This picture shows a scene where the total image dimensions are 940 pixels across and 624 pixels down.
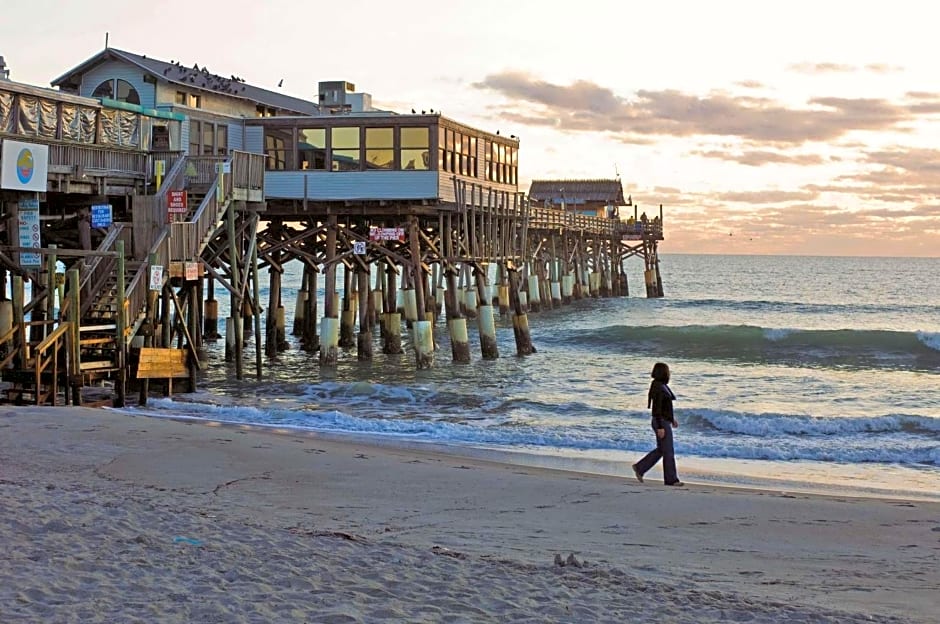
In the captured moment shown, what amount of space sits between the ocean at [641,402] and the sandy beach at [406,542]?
3448mm

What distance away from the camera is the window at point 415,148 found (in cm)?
2997

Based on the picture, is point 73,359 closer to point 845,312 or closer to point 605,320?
point 605,320

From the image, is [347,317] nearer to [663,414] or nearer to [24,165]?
[24,165]

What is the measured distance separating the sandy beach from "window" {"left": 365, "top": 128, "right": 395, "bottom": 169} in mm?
16032

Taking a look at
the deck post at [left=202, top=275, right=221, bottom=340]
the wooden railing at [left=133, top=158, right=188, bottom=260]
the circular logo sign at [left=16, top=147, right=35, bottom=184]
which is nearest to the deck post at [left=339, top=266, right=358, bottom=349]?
the deck post at [left=202, top=275, right=221, bottom=340]

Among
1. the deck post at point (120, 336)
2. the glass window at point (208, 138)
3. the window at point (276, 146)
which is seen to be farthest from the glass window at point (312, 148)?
the deck post at point (120, 336)

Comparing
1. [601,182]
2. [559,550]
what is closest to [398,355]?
[559,550]

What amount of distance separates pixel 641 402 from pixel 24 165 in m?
14.4

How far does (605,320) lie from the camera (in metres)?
55.1

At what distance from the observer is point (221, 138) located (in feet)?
99.1

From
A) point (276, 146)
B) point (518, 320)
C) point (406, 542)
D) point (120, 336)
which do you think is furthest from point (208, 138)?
point (406, 542)

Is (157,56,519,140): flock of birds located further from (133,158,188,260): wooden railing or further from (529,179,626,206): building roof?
(529,179,626,206): building roof

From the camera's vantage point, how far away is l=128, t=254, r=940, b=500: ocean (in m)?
17.4

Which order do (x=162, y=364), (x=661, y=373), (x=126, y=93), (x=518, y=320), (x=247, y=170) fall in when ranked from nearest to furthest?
1. (x=661, y=373)
2. (x=162, y=364)
3. (x=247, y=170)
4. (x=126, y=93)
5. (x=518, y=320)
